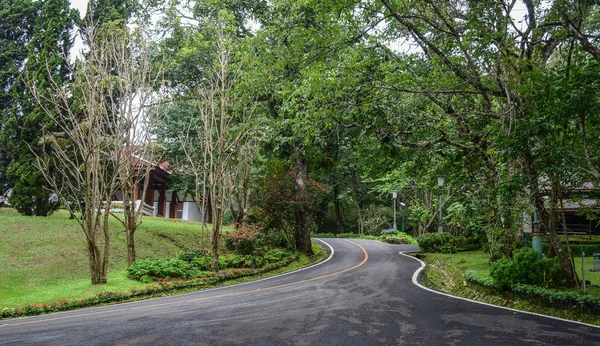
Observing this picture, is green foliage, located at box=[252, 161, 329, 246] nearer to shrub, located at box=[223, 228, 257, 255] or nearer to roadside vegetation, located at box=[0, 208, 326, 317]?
roadside vegetation, located at box=[0, 208, 326, 317]

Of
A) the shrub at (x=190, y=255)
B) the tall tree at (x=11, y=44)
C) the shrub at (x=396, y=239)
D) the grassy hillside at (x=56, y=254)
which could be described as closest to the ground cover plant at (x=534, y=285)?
the shrub at (x=190, y=255)

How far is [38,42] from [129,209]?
42.8 ft

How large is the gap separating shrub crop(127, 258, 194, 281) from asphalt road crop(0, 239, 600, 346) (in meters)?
3.95

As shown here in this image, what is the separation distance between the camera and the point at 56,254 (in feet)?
60.1

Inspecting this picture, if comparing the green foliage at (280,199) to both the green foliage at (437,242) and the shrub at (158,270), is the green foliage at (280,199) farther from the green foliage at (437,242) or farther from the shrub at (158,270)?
the shrub at (158,270)

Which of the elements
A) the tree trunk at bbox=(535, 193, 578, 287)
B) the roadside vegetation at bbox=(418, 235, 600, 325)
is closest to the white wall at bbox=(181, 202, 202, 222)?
the roadside vegetation at bbox=(418, 235, 600, 325)

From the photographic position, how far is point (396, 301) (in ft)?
35.1

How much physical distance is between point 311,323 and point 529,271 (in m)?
6.19

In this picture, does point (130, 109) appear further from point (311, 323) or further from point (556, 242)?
point (556, 242)

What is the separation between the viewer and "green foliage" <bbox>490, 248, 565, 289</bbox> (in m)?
11.0

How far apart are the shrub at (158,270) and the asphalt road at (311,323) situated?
3948 millimetres

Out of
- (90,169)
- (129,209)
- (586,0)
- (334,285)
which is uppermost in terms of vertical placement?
(586,0)

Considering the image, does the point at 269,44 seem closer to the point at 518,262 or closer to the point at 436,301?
the point at 436,301

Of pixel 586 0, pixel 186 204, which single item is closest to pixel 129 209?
pixel 586 0
